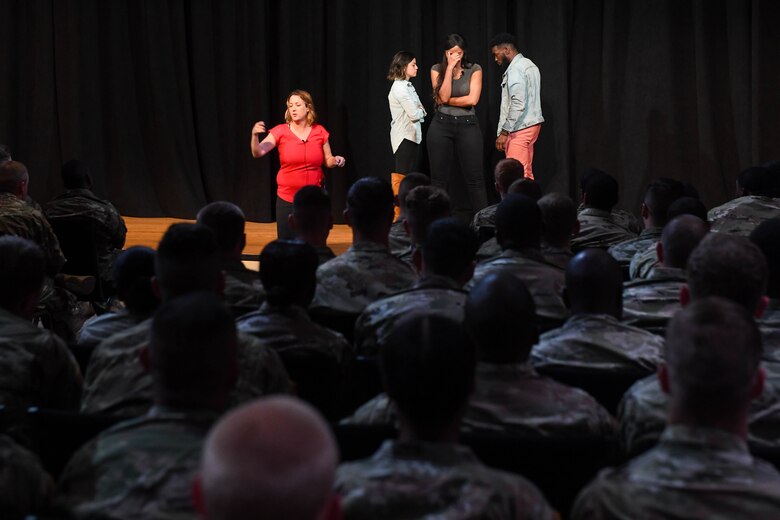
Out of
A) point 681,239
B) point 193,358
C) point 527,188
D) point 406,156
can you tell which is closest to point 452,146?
point 406,156

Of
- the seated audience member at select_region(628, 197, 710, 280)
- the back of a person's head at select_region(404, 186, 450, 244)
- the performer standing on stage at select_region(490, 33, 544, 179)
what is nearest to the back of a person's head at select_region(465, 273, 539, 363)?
the seated audience member at select_region(628, 197, 710, 280)

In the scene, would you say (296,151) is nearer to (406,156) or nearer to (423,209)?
(406,156)

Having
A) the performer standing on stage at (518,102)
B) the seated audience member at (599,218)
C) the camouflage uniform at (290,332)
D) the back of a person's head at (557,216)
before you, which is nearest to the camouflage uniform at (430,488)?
the camouflage uniform at (290,332)

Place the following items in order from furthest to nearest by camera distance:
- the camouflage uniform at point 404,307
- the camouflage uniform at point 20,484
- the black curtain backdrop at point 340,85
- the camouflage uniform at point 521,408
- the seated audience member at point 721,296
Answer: the black curtain backdrop at point 340,85 < the camouflage uniform at point 404,307 < the seated audience member at point 721,296 < the camouflage uniform at point 521,408 < the camouflage uniform at point 20,484

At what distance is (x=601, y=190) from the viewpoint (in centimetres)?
572

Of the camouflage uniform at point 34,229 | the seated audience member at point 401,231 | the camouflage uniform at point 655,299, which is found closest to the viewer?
the camouflage uniform at point 655,299

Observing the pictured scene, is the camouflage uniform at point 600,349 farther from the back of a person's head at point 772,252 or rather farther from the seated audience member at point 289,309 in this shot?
the seated audience member at point 289,309

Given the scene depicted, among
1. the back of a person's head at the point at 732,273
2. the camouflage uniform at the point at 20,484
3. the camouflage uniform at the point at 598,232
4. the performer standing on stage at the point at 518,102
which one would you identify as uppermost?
the performer standing on stage at the point at 518,102

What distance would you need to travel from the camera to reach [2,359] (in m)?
2.82

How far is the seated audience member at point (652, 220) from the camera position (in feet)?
16.8

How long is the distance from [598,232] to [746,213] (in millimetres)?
890

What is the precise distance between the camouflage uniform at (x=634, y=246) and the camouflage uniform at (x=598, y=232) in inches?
18.9

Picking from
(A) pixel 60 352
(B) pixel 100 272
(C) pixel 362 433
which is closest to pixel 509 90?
(B) pixel 100 272

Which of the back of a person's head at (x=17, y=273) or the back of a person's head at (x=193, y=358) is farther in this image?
the back of a person's head at (x=17, y=273)
